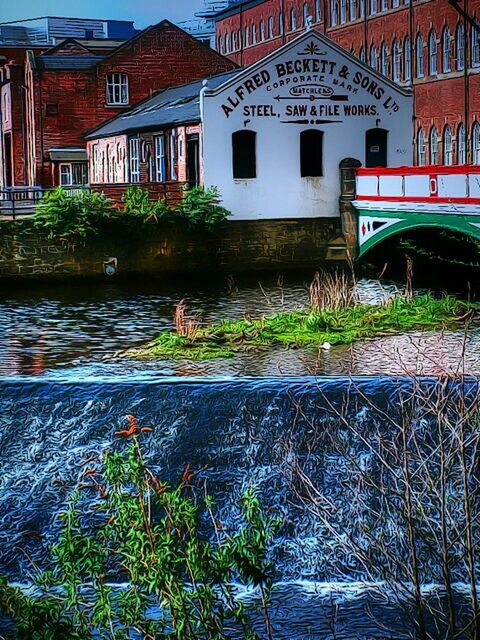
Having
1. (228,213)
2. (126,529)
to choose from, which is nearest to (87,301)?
(228,213)

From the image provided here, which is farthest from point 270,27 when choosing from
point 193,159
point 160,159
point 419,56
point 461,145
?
point 193,159

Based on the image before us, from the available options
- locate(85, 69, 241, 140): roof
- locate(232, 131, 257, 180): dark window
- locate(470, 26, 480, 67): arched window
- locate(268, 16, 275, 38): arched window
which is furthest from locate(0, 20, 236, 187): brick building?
locate(268, 16, 275, 38): arched window

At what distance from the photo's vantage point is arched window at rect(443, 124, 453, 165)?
45.8 metres

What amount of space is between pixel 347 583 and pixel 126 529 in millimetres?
5138

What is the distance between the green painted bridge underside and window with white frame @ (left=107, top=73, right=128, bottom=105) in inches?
738

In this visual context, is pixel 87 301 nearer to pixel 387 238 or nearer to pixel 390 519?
pixel 387 238

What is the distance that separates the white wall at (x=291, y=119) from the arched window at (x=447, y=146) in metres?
10.0

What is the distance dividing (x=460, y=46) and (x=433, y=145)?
3633mm

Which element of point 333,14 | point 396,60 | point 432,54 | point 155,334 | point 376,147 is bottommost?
point 155,334

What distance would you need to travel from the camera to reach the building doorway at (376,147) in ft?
118

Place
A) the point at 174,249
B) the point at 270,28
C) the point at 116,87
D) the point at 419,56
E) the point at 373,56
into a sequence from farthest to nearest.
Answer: the point at 270,28
the point at 373,56
the point at 116,87
the point at 419,56
the point at 174,249

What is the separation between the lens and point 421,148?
4812 cm

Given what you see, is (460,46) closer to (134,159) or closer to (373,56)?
(373,56)

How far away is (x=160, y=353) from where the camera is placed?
19.6m
